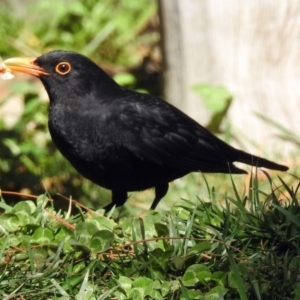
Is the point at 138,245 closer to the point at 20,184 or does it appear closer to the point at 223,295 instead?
the point at 223,295

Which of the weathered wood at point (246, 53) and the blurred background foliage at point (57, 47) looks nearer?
the weathered wood at point (246, 53)

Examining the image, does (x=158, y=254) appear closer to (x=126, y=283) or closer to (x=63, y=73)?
(x=126, y=283)

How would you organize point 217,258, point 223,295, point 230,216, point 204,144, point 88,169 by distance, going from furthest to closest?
point 204,144 → point 88,169 → point 230,216 → point 217,258 → point 223,295

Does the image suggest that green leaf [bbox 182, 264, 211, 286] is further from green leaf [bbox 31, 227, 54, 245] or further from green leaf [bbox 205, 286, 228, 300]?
green leaf [bbox 31, 227, 54, 245]

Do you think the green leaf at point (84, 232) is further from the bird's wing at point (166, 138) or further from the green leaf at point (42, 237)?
the bird's wing at point (166, 138)

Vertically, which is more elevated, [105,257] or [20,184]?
[105,257]

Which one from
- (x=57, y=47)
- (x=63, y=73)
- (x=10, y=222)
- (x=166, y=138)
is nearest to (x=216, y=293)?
(x=10, y=222)

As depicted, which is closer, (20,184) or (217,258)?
(217,258)

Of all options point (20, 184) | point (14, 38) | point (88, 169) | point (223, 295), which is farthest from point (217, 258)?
point (14, 38)

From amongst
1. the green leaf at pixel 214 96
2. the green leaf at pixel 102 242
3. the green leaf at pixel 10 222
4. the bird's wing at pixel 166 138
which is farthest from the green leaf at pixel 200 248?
the green leaf at pixel 214 96
